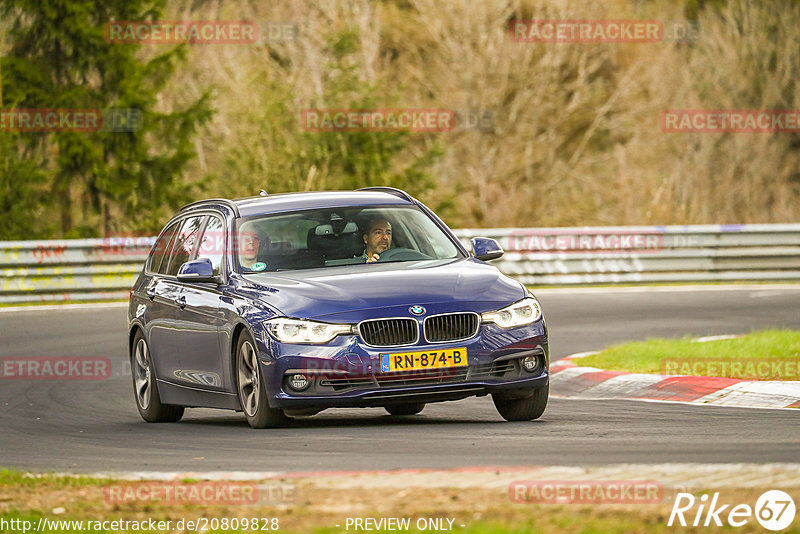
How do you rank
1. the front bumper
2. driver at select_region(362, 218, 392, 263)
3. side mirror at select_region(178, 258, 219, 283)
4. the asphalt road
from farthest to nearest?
driver at select_region(362, 218, 392, 263) → side mirror at select_region(178, 258, 219, 283) → the front bumper → the asphalt road

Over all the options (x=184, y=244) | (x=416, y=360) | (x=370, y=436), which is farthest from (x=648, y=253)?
(x=370, y=436)

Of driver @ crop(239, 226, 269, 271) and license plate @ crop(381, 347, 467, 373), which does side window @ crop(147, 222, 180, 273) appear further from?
license plate @ crop(381, 347, 467, 373)

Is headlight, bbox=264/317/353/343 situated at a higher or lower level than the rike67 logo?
lower

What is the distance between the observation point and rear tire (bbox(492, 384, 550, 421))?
34.6 ft

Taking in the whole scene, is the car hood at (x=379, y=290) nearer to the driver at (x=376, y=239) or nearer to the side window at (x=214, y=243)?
the driver at (x=376, y=239)

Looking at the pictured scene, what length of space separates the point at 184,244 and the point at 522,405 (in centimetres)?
335

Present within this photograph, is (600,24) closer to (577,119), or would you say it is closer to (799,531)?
(577,119)

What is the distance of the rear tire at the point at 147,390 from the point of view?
12.2 metres

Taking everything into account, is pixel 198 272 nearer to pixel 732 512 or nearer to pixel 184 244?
pixel 184 244

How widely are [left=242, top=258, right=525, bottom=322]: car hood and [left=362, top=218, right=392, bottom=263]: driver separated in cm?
35

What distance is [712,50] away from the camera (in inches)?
1788

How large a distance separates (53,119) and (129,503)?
1044 inches

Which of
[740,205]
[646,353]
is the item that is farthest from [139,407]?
[740,205]

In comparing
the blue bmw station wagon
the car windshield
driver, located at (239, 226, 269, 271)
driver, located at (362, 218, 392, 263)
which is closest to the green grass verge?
the blue bmw station wagon
